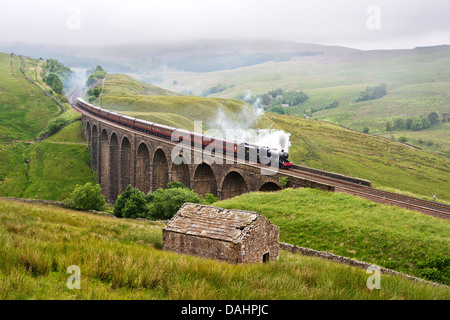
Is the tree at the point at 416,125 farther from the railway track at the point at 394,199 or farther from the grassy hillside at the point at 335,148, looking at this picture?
the railway track at the point at 394,199

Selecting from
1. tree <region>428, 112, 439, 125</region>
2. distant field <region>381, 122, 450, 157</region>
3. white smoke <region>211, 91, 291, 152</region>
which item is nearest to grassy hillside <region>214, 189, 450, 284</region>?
white smoke <region>211, 91, 291, 152</region>

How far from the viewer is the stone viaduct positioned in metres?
28.5

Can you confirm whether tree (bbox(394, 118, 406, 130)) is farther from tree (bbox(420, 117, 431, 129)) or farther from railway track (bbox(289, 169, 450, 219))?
railway track (bbox(289, 169, 450, 219))

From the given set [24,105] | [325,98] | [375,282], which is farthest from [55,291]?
[325,98]

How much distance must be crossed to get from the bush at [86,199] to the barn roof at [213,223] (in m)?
23.8

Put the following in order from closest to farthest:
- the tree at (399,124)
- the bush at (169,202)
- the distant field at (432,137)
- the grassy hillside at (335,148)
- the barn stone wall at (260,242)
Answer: the barn stone wall at (260,242) < the bush at (169,202) < the grassy hillside at (335,148) < the distant field at (432,137) < the tree at (399,124)

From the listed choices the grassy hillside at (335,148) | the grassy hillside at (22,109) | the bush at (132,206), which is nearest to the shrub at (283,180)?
the bush at (132,206)

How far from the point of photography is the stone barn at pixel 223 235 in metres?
9.71
